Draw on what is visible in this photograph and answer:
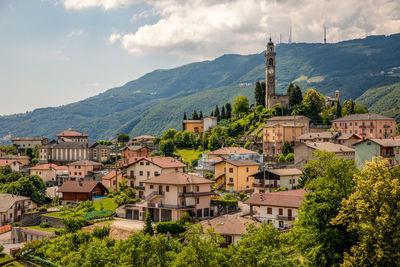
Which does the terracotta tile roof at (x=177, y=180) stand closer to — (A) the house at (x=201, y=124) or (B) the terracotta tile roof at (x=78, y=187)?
(B) the terracotta tile roof at (x=78, y=187)

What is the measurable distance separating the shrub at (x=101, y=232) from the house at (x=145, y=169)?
16.4 meters

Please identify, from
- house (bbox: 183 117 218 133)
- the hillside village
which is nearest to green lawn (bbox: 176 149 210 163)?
the hillside village

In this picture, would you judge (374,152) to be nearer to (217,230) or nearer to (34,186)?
(217,230)

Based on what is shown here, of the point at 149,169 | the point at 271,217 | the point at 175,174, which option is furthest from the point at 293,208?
the point at 149,169

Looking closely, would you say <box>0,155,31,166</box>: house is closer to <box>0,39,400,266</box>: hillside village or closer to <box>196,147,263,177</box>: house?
<box>0,39,400,266</box>: hillside village

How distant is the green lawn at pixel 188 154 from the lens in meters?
99.0

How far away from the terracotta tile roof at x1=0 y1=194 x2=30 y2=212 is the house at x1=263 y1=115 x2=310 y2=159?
54610 mm

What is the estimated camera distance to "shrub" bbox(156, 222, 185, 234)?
44.3m

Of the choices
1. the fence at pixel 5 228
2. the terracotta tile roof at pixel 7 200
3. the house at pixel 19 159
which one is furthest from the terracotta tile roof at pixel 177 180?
the house at pixel 19 159

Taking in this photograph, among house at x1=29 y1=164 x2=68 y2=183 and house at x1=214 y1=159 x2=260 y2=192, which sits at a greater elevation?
house at x1=214 y1=159 x2=260 y2=192

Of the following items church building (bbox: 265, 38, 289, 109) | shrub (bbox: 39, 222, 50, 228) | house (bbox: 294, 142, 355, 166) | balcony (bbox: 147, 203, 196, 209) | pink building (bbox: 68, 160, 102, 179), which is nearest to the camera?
balcony (bbox: 147, 203, 196, 209)

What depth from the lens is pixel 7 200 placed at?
6606cm

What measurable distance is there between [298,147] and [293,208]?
3090 cm

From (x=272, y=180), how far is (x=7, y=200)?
45.1 meters
